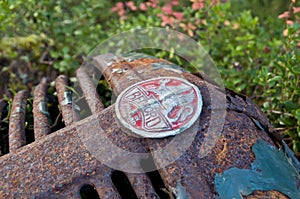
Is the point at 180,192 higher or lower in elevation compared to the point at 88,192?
lower

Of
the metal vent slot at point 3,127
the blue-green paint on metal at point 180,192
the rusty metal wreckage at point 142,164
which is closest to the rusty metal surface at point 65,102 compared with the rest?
the rusty metal wreckage at point 142,164

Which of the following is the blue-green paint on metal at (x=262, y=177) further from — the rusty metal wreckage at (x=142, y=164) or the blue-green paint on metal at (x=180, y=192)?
the blue-green paint on metal at (x=180, y=192)

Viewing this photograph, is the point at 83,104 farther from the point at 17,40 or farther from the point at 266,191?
the point at 17,40

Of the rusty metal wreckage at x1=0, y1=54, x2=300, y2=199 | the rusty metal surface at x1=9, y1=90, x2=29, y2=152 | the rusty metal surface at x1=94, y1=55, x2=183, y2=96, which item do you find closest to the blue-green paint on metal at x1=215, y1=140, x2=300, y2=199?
the rusty metal wreckage at x1=0, y1=54, x2=300, y2=199

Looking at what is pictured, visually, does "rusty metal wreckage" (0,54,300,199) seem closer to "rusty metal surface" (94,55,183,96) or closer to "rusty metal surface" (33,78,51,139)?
"rusty metal surface" (33,78,51,139)

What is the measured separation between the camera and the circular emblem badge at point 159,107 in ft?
4.44

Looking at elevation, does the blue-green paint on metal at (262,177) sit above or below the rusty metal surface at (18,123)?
below

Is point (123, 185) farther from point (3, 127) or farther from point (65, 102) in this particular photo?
point (3, 127)

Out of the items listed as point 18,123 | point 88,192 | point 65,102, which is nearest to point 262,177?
point 88,192

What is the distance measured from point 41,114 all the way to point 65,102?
109 mm

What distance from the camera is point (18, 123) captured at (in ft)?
5.36

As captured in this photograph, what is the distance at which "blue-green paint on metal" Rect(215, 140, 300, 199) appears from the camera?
127 centimetres

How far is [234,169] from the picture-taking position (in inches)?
51.4

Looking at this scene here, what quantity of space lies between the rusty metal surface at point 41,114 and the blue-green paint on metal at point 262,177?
0.69m
